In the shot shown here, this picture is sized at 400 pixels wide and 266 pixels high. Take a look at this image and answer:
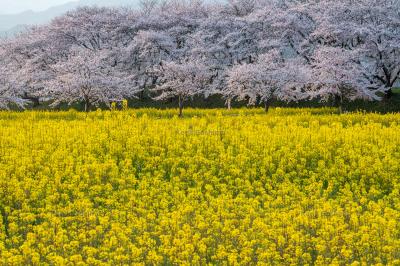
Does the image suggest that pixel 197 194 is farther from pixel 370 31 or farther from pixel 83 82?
pixel 370 31

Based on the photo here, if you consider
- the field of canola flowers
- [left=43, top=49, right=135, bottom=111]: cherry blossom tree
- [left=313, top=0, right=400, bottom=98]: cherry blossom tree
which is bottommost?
the field of canola flowers

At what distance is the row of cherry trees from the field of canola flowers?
1156 cm

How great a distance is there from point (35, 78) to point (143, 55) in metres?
12.2

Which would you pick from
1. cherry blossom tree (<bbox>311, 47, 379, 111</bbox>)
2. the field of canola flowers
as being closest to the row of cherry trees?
cherry blossom tree (<bbox>311, 47, 379, 111</bbox>)

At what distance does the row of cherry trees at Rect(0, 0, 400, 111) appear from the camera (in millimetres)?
38031

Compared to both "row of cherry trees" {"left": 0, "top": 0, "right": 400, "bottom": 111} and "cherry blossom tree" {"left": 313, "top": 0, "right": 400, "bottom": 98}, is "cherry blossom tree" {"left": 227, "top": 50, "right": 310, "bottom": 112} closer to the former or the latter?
"row of cherry trees" {"left": 0, "top": 0, "right": 400, "bottom": 111}

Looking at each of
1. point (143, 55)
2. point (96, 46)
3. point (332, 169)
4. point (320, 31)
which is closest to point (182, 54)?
point (143, 55)

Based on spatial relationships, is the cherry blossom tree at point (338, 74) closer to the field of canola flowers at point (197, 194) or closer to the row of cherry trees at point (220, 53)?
the row of cherry trees at point (220, 53)

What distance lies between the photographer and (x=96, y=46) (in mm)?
59719

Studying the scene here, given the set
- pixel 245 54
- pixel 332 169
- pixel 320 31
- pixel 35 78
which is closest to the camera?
pixel 332 169

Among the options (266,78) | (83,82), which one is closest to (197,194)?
(266,78)

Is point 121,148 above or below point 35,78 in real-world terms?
below

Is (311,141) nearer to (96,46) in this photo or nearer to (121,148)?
(121,148)

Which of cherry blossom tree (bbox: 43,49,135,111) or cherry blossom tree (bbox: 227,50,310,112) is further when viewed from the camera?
cherry blossom tree (bbox: 43,49,135,111)
